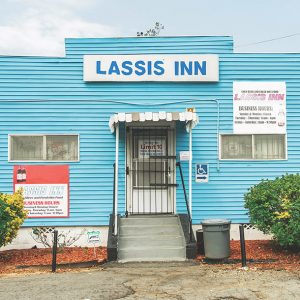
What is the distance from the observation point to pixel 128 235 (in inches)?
489

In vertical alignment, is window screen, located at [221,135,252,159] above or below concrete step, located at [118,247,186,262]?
above

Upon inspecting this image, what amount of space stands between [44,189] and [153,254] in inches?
153

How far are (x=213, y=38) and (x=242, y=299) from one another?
8.17 metres

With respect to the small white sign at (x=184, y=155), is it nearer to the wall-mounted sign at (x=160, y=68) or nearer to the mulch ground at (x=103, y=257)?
the wall-mounted sign at (x=160, y=68)

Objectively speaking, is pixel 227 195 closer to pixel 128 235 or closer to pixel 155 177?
pixel 155 177

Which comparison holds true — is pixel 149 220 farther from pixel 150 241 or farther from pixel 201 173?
pixel 201 173

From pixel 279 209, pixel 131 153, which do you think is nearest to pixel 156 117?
pixel 131 153

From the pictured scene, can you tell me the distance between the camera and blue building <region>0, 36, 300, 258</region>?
1386 cm

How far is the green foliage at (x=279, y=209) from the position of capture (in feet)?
36.8

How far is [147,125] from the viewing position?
46.0 feet

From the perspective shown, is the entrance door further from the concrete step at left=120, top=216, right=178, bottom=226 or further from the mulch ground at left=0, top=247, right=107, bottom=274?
the mulch ground at left=0, top=247, right=107, bottom=274

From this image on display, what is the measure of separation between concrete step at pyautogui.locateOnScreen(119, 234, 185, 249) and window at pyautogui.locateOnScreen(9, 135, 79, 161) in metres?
3.09

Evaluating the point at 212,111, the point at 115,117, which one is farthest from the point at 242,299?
the point at 212,111

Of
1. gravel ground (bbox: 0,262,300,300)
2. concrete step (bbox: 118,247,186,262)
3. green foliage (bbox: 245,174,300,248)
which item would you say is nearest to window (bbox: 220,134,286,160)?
green foliage (bbox: 245,174,300,248)
